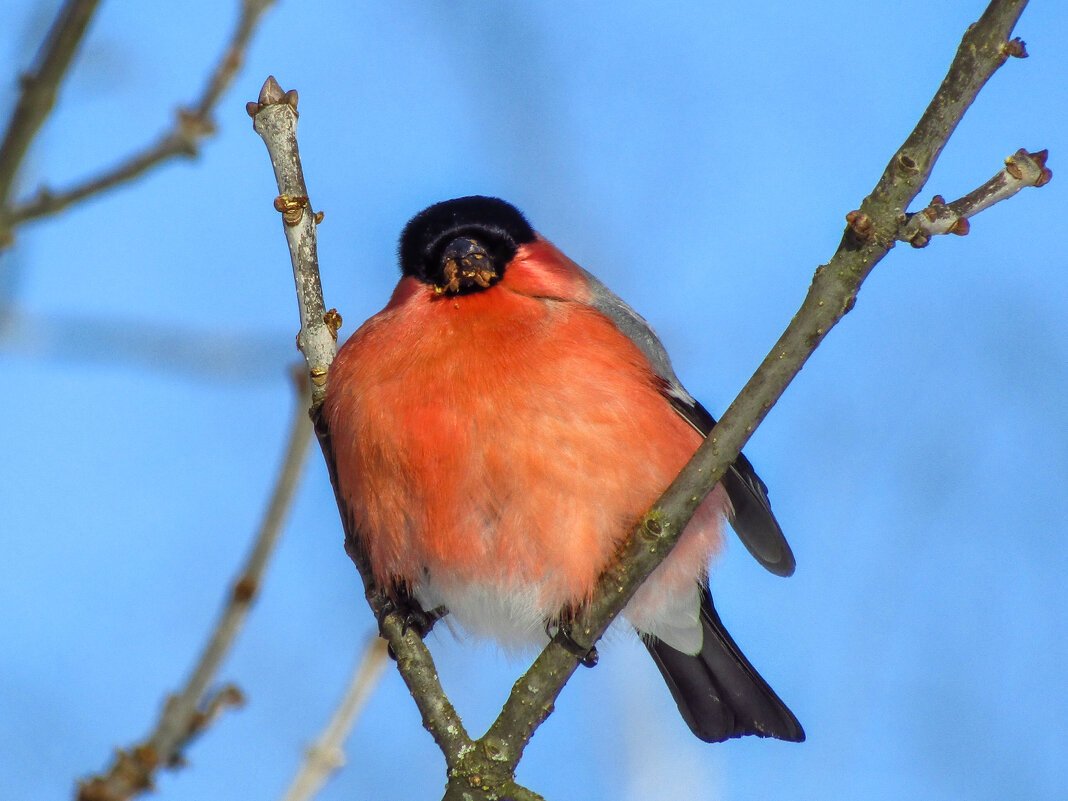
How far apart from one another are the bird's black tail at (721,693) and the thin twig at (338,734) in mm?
2172

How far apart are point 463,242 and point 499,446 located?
2.97 ft

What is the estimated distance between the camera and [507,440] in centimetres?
342

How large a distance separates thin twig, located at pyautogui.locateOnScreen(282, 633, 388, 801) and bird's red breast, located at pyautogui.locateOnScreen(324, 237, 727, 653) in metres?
0.97

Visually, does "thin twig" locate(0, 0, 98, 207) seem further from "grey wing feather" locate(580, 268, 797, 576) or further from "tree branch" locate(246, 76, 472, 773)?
"grey wing feather" locate(580, 268, 797, 576)

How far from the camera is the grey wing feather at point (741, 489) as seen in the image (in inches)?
155

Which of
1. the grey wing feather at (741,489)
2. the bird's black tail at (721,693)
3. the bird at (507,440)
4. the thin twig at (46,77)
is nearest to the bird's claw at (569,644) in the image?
the bird at (507,440)

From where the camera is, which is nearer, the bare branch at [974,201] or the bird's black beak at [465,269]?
the bare branch at [974,201]

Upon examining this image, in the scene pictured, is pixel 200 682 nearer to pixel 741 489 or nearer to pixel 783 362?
pixel 783 362

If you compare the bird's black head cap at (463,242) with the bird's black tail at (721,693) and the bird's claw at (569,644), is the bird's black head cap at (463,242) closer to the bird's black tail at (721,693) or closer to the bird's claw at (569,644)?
the bird's claw at (569,644)

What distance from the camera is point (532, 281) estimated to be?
4.01m

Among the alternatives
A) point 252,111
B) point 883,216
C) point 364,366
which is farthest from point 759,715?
point 252,111

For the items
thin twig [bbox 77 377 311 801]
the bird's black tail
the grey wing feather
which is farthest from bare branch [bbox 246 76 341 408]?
the bird's black tail

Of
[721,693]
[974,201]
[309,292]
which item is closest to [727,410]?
[974,201]

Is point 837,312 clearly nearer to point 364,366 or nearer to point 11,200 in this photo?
point 364,366
